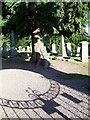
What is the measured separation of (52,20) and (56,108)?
5998 millimetres

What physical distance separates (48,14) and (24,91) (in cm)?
446

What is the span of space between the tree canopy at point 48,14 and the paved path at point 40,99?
3.23 m

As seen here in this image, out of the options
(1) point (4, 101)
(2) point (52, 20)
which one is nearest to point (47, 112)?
(1) point (4, 101)

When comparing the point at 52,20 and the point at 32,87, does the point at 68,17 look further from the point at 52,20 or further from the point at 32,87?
the point at 32,87

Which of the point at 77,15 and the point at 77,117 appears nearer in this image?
the point at 77,117

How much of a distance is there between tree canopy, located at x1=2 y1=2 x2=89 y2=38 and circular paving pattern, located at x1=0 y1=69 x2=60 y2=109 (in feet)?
10.2

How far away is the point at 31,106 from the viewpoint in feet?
18.5

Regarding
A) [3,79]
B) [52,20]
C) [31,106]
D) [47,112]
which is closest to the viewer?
[47,112]

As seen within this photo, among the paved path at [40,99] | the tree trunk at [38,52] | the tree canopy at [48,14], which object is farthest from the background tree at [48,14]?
the paved path at [40,99]

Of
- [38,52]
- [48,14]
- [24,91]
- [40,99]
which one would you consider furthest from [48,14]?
[40,99]

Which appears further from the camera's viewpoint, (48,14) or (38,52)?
(38,52)

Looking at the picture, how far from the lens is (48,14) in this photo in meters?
9.93

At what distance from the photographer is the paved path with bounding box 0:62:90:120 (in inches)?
203

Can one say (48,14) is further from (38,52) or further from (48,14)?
(38,52)
